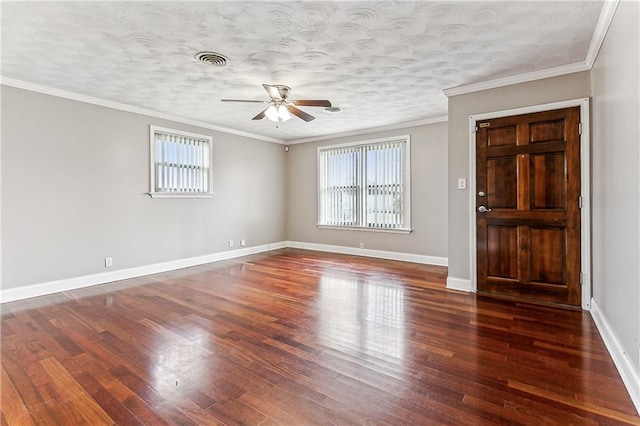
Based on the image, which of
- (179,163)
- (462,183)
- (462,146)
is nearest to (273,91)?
(462,146)

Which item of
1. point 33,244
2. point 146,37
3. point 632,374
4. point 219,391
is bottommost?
point 219,391

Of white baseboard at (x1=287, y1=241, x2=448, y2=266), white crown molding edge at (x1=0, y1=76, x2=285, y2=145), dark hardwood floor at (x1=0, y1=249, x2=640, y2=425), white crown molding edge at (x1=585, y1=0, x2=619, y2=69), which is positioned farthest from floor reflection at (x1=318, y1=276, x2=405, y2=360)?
white crown molding edge at (x1=0, y1=76, x2=285, y2=145)

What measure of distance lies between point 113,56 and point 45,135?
1.67 m

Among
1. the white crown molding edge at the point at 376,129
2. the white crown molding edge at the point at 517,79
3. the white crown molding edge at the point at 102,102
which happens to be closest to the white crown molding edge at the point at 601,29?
the white crown molding edge at the point at 517,79

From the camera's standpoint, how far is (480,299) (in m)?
3.53

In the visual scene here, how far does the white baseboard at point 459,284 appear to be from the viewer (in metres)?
3.84

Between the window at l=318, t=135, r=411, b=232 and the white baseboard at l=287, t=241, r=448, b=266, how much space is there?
450 mm

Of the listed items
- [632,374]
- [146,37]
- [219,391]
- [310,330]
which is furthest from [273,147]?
Answer: [632,374]

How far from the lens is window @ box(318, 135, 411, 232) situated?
228 inches

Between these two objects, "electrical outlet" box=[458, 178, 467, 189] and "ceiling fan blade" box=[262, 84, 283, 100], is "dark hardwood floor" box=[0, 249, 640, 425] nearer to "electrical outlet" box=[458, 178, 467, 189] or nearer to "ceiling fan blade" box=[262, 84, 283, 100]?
"electrical outlet" box=[458, 178, 467, 189]

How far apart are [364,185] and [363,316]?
3617 mm

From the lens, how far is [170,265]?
5.13m

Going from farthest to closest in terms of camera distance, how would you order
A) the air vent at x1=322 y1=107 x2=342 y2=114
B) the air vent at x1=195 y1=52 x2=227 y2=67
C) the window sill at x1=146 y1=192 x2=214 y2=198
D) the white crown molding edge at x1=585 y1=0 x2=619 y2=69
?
the window sill at x1=146 y1=192 x2=214 y2=198 < the air vent at x1=322 y1=107 x2=342 y2=114 < the air vent at x1=195 y1=52 x2=227 y2=67 < the white crown molding edge at x1=585 y1=0 x2=619 y2=69

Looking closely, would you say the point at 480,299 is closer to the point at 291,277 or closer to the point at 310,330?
the point at 310,330
